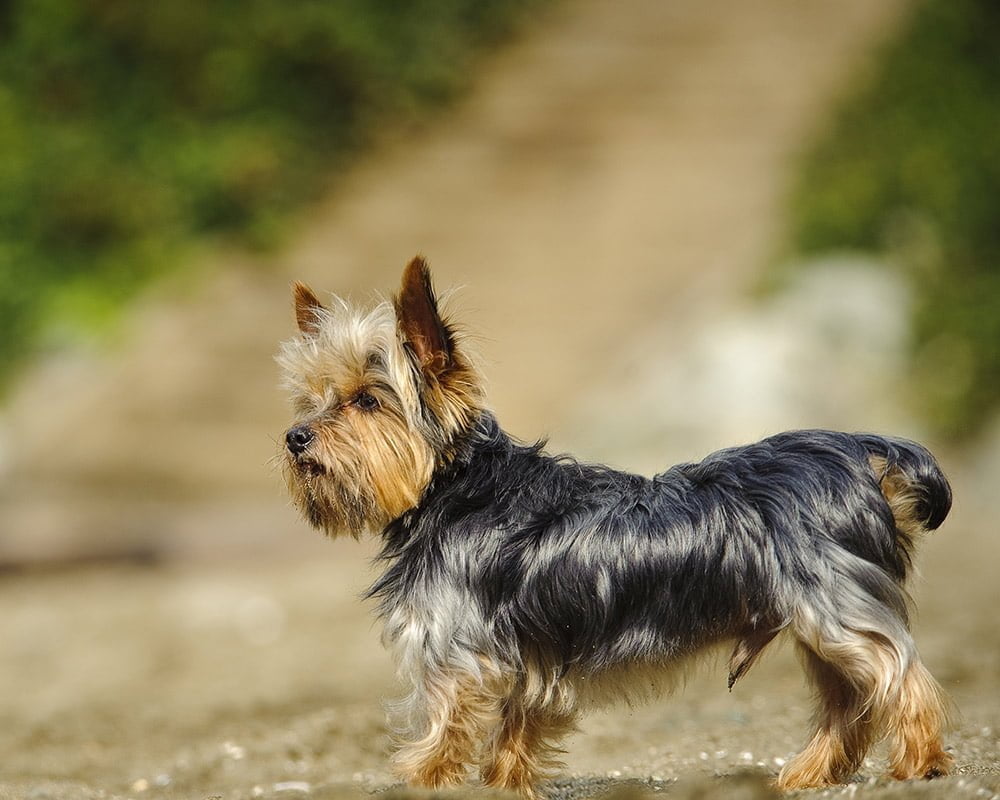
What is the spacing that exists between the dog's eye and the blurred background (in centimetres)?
189

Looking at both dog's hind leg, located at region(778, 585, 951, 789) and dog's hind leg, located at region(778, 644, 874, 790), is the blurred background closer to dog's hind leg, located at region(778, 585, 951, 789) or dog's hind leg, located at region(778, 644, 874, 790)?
dog's hind leg, located at region(778, 644, 874, 790)

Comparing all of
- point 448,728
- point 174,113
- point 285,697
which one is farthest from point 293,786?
point 174,113

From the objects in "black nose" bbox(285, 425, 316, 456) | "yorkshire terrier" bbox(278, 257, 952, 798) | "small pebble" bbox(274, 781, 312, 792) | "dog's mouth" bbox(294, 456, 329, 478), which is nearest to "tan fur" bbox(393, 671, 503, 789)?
"yorkshire terrier" bbox(278, 257, 952, 798)

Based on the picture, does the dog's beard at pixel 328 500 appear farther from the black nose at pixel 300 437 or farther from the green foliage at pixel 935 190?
the green foliage at pixel 935 190

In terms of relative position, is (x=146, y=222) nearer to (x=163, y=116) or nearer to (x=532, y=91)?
(x=163, y=116)

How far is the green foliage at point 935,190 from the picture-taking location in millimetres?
14797

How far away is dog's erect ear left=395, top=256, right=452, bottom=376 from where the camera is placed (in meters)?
5.32

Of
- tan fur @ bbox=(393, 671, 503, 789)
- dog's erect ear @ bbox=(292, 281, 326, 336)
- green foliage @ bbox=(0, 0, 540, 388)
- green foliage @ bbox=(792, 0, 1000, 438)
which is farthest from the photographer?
green foliage @ bbox=(0, 0, 540, 388)

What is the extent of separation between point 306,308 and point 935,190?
40.8ft

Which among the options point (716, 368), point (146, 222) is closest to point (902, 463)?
point (716, 368)

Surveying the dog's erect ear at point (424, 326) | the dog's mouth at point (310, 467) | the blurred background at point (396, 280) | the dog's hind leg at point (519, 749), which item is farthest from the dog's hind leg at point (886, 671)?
the dog's mouth at point (310, 467)

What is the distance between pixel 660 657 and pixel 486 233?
1413 centimetres

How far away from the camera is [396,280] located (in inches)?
715

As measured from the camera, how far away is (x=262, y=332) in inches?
688
